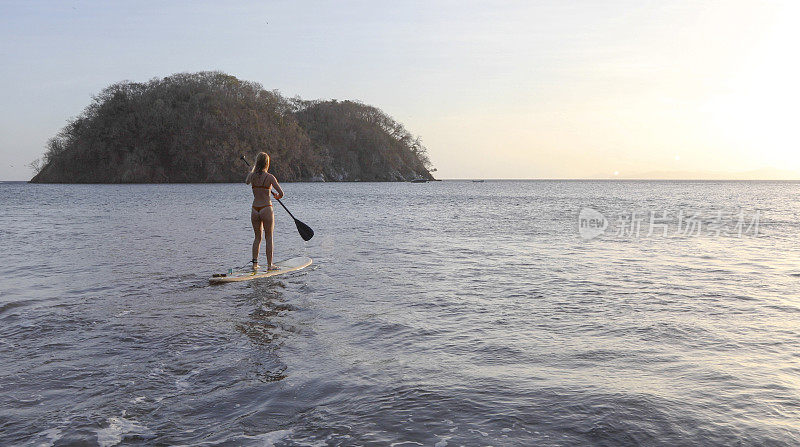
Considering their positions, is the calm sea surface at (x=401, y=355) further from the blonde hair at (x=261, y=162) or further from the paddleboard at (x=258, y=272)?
the blonde hair at (x=261, y=162)

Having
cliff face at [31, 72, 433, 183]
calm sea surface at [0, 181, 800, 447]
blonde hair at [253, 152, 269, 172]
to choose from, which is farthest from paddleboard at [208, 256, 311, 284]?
cliff face at [31, 72, 433, 183]

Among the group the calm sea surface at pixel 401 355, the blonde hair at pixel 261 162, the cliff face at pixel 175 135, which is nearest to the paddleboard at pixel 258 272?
the calm sea surface at pixel 401 355

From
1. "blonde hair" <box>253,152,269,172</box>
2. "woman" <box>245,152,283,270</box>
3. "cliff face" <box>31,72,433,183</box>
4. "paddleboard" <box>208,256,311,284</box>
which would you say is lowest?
"paddleboard" <box>208,256,311,284</box>

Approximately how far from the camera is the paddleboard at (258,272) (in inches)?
438

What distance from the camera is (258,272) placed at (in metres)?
12.0

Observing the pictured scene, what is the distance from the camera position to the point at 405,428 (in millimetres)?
4484

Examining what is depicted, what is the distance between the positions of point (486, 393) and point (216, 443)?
7.81 feet

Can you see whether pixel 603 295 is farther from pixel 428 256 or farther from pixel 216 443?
pixel 216 443

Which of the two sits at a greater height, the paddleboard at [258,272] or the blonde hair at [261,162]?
the blonde hair at [261,162]

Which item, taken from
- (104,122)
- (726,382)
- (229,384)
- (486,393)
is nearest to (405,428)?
(486,393)

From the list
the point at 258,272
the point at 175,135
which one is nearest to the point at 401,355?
the point at 258,272

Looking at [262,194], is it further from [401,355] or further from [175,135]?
[175,135]

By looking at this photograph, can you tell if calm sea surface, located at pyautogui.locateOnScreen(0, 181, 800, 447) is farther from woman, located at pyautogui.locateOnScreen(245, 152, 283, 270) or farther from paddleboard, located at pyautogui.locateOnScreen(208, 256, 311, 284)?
woman, located at pyautogui.locateOnScreen(245, 152, 283, 270)

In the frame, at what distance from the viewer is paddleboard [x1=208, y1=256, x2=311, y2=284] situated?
1113 cm
